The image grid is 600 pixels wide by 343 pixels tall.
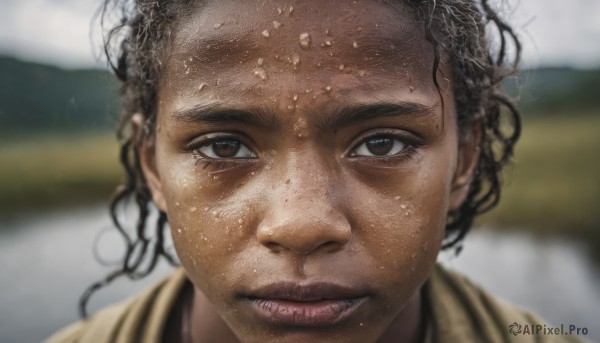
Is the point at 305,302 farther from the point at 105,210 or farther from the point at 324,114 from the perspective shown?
the point at 105,210

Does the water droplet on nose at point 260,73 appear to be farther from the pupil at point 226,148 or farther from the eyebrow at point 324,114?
the pupil at point 226,148

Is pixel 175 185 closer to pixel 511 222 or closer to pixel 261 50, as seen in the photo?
pixel 261 50

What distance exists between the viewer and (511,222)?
5.23m

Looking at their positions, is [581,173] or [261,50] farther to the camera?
[581,173]

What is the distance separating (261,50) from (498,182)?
1.31m

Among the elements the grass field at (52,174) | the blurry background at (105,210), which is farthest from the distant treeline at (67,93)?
the grass field at (52,174)

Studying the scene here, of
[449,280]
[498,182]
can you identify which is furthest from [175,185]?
[498,182]

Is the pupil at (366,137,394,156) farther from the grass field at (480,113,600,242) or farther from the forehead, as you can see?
the grass field at (480,113,600,242)

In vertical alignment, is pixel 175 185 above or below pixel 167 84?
below

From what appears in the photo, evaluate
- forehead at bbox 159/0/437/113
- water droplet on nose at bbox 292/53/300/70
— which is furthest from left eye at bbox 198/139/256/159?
water droplet on nose at bbox 292/53/300/70

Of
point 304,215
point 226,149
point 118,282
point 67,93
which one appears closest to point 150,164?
point 226,149

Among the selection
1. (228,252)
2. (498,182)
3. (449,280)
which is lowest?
(449,280)

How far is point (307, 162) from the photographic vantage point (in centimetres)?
121

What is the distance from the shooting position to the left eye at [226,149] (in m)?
1.33
